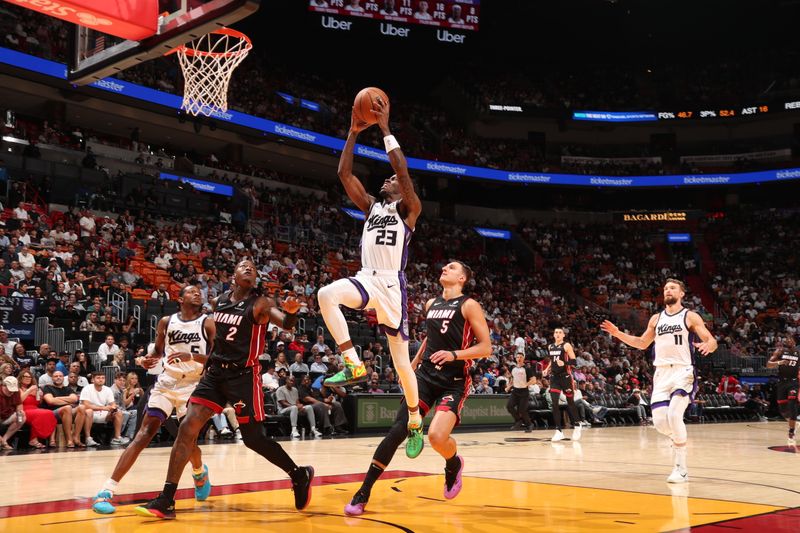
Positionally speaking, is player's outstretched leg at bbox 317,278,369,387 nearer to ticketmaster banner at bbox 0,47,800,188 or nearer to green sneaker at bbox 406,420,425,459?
green sneaker at bbox 406,420,425,459

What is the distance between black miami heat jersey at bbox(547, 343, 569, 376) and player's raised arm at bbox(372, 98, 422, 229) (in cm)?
953

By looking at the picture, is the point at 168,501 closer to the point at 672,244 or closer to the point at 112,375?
the point at 112,375

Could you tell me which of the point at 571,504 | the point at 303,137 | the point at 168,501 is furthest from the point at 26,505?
the point at 303,137

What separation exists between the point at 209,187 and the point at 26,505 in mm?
21575

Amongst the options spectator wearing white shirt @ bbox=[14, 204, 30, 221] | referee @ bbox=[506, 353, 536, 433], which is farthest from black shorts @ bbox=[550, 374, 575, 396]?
spectator wearing white shirt @ bbox=[14, 204, 30, 221]

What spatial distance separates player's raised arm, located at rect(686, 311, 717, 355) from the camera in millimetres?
8031

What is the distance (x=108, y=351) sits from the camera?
561 inches

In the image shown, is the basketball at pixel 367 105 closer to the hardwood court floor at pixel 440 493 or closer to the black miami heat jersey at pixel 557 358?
the hardwood court floor at pixel 440 493

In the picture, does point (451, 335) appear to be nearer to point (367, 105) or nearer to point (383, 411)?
point (367, 105)

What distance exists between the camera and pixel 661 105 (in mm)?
40719

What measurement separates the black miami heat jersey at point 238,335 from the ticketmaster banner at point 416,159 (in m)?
18.8

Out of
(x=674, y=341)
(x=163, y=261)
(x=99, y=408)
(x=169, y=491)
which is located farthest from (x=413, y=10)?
(x=169, y=491)

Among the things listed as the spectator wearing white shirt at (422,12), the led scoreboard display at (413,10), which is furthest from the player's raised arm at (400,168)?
the spectator wearing white shirt at (422,12)

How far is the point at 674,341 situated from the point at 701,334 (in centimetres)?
44
